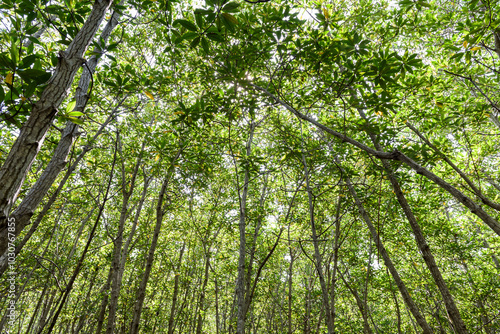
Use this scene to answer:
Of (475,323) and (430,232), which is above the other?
(430,232)

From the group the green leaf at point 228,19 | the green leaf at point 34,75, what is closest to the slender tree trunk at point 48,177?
the green leaf at point 34,75

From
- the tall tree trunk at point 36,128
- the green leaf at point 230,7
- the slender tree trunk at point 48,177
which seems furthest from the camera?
the green leaf at point 230,7

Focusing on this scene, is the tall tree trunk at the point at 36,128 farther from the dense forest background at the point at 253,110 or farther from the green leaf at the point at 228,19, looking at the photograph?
the green leaf at the point at 228,19

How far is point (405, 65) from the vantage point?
2.40 meters

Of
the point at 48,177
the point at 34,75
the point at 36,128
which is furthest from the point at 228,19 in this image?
the point at 48,177

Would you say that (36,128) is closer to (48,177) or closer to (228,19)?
(48,177)

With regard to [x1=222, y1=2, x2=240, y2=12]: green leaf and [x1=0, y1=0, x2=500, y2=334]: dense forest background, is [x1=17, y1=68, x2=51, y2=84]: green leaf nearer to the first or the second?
[x1=0, y1=0, x2=500, y2=334]: dense forest background

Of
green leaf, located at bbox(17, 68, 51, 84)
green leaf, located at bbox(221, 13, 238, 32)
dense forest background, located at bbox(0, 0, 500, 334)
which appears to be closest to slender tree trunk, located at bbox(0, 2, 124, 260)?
dense forest background, located at bbox(0, 0, 500, 334)

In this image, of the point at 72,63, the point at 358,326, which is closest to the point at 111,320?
the point at 72,63

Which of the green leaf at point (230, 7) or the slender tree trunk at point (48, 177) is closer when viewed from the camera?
the slender tree trunk at point (48, 177)

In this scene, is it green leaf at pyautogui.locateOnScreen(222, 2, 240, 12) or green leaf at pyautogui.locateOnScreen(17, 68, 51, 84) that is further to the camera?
green leaf at pyautogui.locateOnScreen(222, 2, 240, 12)

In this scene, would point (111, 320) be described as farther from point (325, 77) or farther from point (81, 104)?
point (325, 77)

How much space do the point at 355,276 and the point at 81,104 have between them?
905 cm

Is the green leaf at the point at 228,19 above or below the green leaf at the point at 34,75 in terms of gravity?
above
